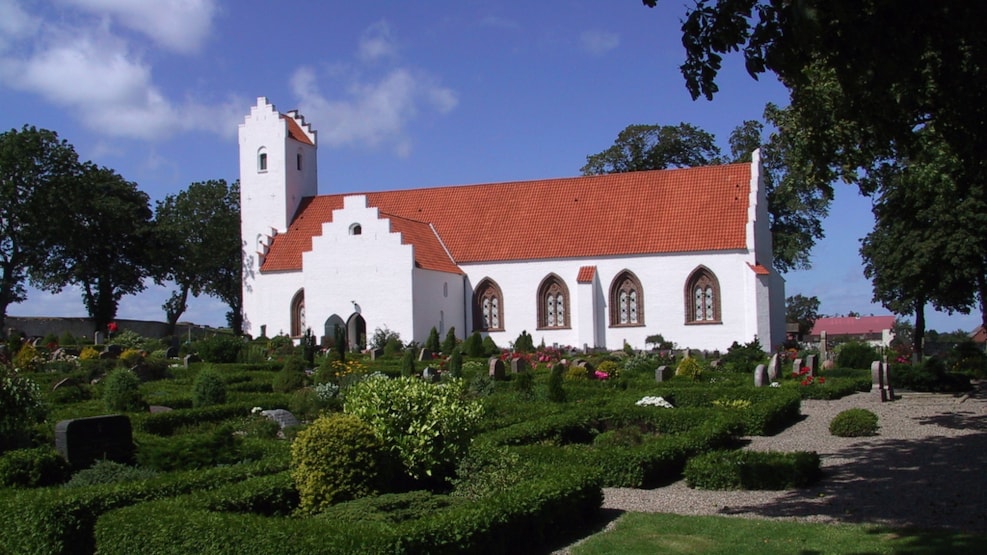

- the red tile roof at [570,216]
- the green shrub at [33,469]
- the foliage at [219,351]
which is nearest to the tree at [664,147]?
the red tile roof at [570,216]

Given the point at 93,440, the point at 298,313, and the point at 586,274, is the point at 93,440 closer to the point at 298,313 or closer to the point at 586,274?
the point at 586,274

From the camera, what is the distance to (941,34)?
7465 millimetres

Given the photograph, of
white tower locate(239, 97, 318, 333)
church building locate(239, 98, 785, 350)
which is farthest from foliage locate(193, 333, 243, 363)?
white tower locate(239, 97, 318, 333)

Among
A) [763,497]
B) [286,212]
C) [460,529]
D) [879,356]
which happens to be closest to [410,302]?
[286,212]

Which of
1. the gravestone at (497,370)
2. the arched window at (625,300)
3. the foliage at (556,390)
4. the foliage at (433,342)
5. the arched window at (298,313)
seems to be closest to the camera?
the foliage at (556,390)

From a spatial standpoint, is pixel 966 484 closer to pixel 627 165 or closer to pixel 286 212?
pixel 286 212

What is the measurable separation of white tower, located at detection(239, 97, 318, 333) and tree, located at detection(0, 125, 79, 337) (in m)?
12.0

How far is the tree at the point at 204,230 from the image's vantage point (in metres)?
49.2

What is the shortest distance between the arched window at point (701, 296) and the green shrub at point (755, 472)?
24301 millimetres

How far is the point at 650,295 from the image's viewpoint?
117 feet

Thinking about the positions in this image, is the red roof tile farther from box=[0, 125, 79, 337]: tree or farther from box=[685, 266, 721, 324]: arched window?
box=[0, 125, 79, 337]: tree

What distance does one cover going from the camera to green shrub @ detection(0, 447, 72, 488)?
32.6 ft

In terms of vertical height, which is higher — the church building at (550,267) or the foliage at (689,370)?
the church building at (550,267)

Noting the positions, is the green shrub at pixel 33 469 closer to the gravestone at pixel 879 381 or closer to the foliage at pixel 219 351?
the gravestone at pixel 879 381
